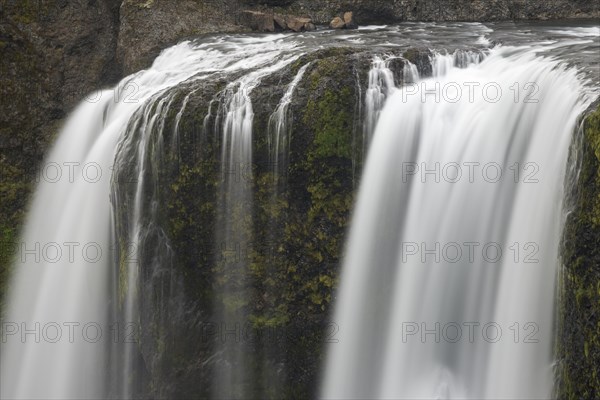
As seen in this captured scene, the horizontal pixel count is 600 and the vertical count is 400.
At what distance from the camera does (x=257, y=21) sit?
11.8 metres

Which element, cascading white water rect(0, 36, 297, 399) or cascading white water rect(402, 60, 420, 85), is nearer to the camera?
cascading white water rect(402, 60, 420, 85)

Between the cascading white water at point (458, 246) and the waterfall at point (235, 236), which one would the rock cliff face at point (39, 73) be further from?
the cascading white water at point (458, 246)

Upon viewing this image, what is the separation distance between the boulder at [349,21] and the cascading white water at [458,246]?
4588 millimetres

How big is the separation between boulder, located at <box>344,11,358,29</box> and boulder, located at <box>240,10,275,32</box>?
3.79ft

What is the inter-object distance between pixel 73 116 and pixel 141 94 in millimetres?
1255

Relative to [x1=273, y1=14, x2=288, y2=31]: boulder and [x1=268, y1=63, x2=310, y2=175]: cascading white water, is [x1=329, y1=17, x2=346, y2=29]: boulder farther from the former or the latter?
[x1=268, y1=63, x2=310, y2=175]: cascading white water

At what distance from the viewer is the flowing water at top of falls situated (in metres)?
6.30

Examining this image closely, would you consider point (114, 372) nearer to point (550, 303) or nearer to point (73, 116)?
point (73, 116)

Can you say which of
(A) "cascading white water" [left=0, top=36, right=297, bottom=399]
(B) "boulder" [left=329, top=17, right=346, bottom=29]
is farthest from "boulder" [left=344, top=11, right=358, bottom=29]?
(A) "cascading white water" [left=0, top=36, right=297, bottom=399]

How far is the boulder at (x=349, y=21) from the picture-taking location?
11883mm

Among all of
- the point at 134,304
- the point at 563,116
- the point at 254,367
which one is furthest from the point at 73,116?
the point at 563,116

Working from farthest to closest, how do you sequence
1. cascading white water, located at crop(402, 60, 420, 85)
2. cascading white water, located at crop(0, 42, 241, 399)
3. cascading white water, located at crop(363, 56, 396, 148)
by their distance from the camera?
cascading white water, located at crop(0, 42, 241, 399), cascading white water, located at crop(402, 60, 420, 85), cascading white water, located at crop(363, 56, 396, 148)

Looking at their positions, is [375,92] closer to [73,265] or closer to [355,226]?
[355,226]

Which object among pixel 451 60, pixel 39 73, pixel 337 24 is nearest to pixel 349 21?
pixel 337 24
